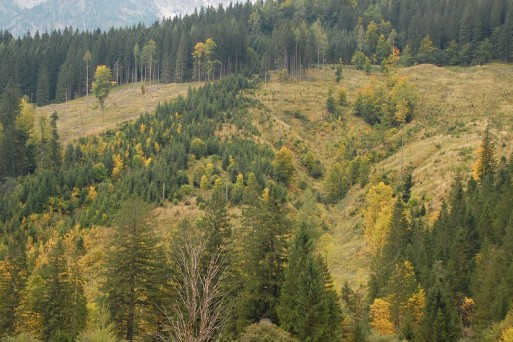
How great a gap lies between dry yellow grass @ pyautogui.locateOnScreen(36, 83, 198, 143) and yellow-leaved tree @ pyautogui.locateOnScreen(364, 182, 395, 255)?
63.1 m

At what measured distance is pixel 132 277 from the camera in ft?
108

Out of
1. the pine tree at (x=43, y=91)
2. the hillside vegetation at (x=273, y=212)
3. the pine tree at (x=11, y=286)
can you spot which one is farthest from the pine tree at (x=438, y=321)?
the pine tree at (x=43, y=91)

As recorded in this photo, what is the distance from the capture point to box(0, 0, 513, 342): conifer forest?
106 ft

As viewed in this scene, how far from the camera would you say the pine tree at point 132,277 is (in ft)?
107

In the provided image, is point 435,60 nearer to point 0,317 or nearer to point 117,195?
point 117,195

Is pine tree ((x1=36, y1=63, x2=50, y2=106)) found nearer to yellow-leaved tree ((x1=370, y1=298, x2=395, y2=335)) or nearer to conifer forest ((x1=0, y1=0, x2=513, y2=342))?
conifer forest ((x1=0, y1=0, x2=513, y2=342))

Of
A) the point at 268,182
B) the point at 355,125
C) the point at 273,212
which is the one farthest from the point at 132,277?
the point at 355,125

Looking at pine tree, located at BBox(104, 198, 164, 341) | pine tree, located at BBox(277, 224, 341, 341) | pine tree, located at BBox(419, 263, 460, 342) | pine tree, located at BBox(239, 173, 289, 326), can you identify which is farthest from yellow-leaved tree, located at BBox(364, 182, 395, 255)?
pine tree, located at BBox(104, 198, 164, 341)

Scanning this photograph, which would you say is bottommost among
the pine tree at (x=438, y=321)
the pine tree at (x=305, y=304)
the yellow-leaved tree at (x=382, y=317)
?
the yellow-leaved tree at (x=382, y=317)

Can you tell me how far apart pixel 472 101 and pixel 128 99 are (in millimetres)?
88228

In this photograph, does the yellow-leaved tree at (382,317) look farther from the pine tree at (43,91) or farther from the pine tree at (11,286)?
the pine tree at (43,91)

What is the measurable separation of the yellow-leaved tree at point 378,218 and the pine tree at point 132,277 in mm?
30197

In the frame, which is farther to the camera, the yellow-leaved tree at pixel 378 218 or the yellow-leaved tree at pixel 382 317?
the yellow-leaved tree at pixel 378 218

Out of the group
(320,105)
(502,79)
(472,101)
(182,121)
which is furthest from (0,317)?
(502,79)
